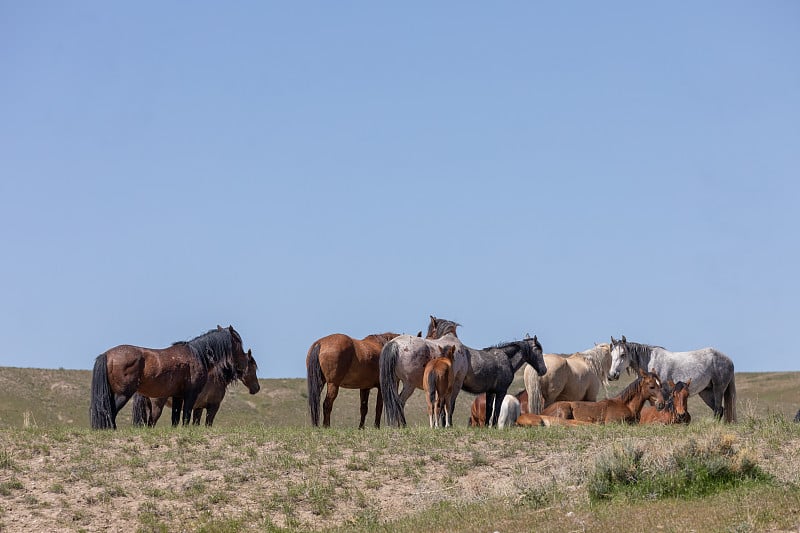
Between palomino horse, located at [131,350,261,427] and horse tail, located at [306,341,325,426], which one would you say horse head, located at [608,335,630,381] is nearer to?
horse tail, located at [306,341,325,426]

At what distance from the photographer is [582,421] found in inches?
834

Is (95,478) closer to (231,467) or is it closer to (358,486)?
(231,467)

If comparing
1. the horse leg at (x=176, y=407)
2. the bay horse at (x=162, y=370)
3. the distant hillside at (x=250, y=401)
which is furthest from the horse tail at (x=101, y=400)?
the distant hillside at (x=250, y=401)

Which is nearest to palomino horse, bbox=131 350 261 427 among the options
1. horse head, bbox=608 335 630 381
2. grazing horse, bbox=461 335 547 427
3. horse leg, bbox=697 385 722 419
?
grazing horse, bbox=461 335 547 427

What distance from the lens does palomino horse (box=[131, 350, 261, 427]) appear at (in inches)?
929

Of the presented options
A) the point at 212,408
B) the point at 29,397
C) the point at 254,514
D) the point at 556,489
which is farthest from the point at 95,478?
the point at 29,397

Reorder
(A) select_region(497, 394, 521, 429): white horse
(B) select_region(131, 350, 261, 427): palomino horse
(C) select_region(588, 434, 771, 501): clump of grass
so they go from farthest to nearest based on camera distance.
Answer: (B) select_region(131, 350, 261, 427): palomino horse < (A) select_region(497, 394, 521, 429): white horse < (C) select_region(588, 434, 771, 501): clump of grass

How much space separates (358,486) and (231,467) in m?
2.20

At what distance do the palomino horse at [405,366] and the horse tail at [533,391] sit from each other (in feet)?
10.7

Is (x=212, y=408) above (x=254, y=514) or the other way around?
above

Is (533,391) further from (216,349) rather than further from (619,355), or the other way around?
(216,349)

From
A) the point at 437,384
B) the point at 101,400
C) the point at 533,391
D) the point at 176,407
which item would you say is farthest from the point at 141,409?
the point at 533,391

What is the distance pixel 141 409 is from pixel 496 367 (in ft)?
28.2

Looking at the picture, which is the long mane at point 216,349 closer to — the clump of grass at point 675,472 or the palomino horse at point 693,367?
the palomino horse at point 693,367
